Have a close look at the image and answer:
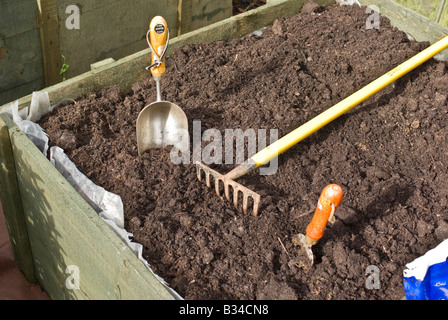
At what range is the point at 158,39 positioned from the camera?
2.63 meters

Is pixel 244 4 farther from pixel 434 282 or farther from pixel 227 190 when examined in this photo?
pixel 434 282

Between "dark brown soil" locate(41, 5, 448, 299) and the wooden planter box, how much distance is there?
0.12 m

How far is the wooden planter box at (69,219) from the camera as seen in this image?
2.32 metres

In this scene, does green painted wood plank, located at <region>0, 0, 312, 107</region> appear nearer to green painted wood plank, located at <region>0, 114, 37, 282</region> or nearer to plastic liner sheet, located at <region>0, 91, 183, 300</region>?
plastic liner sheet, located at <region>0, 91, 183, 300</region>

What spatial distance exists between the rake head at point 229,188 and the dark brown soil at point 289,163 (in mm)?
59

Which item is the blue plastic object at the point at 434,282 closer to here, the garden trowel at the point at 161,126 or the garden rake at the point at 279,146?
the garden rake at the point at 279,146

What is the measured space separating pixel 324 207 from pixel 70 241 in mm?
1255

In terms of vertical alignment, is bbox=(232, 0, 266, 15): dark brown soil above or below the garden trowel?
below

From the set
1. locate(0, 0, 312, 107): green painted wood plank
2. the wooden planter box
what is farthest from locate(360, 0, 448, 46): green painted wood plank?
locate(0, 0, 312, 107): green painted wood plank

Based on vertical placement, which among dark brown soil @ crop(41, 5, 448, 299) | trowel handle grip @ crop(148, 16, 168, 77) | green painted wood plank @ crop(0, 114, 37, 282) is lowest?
green painted wood plank @ crop(0, 114, 37, 282)

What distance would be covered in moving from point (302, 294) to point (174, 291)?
1.87ft

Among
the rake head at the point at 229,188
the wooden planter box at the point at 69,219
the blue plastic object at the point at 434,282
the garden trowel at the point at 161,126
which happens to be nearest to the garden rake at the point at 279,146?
the rake head at the point at 229,188

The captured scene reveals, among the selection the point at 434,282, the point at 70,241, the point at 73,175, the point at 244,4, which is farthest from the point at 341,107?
the point at 244,4

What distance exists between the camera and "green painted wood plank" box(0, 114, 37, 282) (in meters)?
2.78
